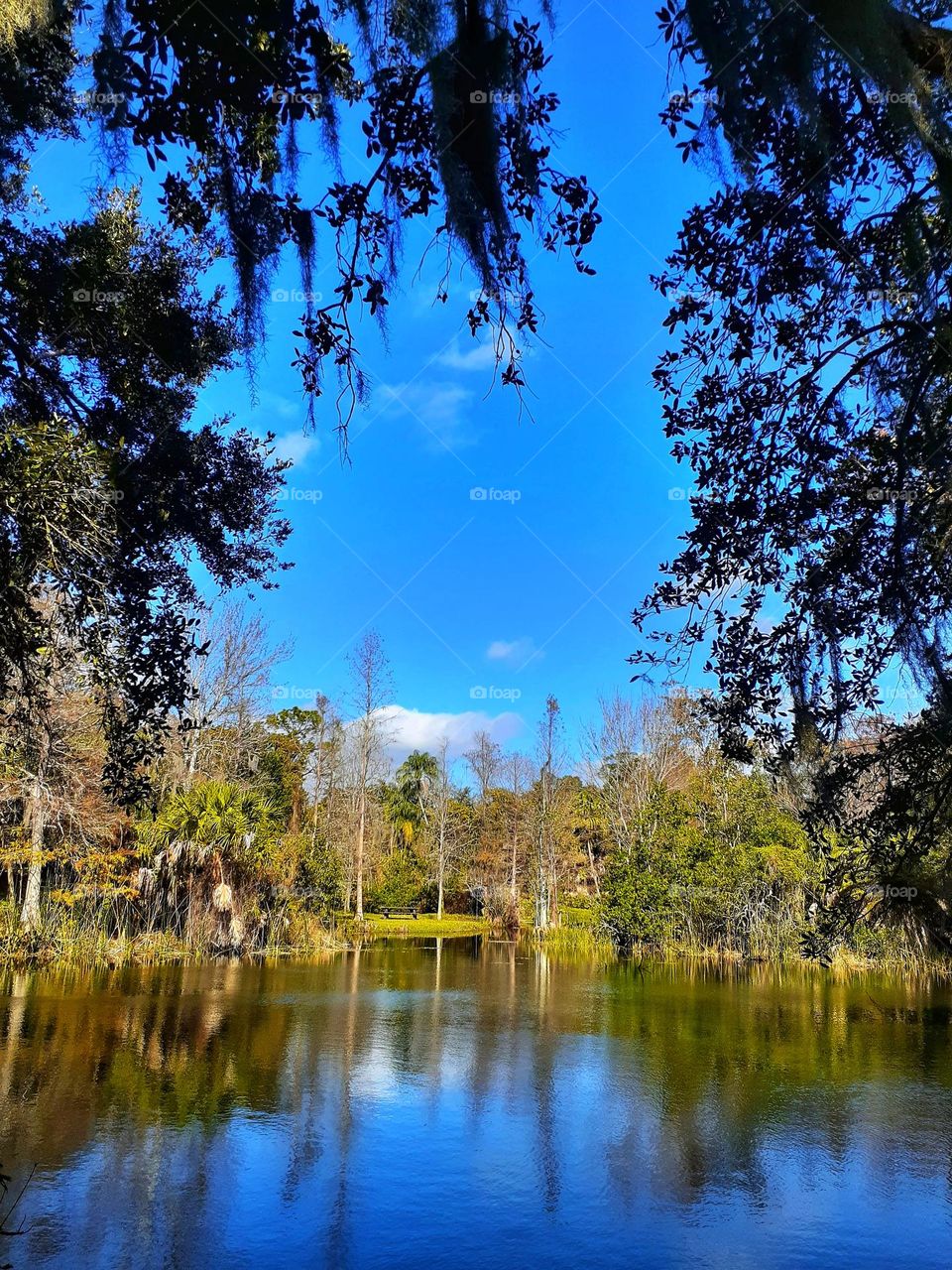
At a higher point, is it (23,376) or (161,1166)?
(23,376)

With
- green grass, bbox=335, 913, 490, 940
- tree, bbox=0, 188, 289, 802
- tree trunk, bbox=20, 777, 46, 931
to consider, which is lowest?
green grass, bbox=335, 913, 490, 940

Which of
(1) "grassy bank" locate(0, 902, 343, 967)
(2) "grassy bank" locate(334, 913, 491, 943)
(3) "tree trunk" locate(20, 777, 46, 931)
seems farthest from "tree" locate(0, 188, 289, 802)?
(2) "grassy bank" locate(334, 913, 491, 943)

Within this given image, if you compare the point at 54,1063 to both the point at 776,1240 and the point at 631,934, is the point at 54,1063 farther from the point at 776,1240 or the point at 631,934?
the point at 631,934

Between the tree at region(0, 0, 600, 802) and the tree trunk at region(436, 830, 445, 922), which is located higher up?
the tree at region(0, 0, 600, 802)

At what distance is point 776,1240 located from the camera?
5.34 m

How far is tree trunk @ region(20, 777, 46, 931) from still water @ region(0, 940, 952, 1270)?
1.45m

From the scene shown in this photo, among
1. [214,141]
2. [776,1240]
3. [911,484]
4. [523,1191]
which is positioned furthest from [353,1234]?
[214,141]

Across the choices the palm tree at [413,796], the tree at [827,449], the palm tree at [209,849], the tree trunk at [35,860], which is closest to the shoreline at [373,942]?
the tree trunk at [35,860]

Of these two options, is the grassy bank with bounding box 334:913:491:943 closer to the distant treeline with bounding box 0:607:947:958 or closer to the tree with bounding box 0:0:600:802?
the distant treeline with bounding box 0:607:947:958

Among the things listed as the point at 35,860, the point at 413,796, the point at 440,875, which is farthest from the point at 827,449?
the point at 413,796

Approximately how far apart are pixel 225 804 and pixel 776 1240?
1381 cm

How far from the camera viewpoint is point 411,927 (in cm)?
2942

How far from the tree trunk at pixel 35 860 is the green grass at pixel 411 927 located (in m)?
9.27

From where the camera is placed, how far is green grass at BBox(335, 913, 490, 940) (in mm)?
24438
